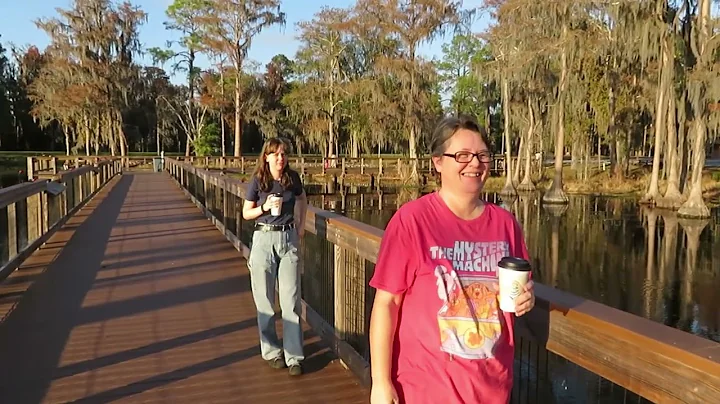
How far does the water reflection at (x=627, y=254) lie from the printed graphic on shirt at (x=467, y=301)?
9.40m

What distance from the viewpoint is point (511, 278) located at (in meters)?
1.79

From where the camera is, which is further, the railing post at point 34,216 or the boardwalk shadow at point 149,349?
the railing post at point 34,216

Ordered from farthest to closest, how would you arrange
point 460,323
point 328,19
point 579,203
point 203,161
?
1. point 328,19
2. point 203,161
3. point 579,203
4. point 460,323

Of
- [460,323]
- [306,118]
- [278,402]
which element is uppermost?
[306,118]

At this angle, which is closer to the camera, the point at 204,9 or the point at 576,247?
the point at 576,247

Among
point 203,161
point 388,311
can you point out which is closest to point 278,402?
point 388,311

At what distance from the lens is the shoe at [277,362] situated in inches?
159

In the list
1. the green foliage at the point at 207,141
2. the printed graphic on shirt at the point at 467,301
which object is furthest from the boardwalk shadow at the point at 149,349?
the green foliage at the point at 207,141

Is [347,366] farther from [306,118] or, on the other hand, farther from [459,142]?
[306,118]

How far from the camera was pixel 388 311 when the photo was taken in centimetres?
196

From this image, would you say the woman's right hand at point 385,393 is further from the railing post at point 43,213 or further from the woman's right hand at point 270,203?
the railing post at point 43,213

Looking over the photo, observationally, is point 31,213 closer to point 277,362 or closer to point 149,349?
point 149,349

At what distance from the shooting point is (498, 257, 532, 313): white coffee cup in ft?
5.84

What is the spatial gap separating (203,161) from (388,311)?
3623 centimetres
